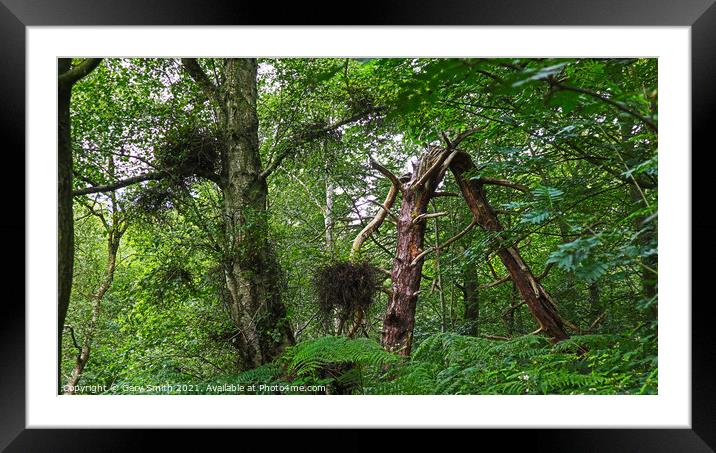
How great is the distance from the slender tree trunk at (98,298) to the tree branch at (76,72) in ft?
4.14

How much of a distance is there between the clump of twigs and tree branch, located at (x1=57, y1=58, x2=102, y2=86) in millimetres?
1700

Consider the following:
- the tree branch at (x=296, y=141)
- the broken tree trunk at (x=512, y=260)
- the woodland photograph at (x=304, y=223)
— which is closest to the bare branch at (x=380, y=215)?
the woodland photograph at (x=304, y=223)

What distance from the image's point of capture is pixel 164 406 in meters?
2.20

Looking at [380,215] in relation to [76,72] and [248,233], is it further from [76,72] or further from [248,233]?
[76,72]

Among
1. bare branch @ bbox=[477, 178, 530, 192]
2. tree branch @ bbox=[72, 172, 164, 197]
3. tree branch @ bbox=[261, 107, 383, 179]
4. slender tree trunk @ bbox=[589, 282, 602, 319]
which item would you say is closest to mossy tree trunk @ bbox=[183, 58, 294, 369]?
tree branch @ bbox=[261, 107, 383, 179]

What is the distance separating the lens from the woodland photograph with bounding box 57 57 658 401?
2.92m

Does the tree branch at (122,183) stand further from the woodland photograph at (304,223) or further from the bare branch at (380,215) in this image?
the bare branch at (380,215)

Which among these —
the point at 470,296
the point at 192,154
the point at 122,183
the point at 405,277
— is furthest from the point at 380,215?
the point at 122,183

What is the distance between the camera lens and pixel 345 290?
329 cm

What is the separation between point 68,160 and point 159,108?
103cm

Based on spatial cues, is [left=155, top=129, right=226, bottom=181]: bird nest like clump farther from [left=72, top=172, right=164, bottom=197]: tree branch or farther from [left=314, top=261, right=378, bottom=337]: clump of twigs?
[left=314, top=261, right=378, bottom=337]: clump of twigs
